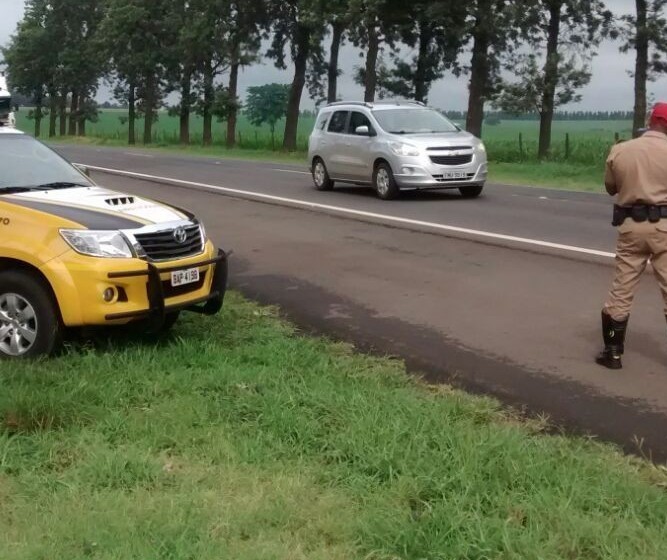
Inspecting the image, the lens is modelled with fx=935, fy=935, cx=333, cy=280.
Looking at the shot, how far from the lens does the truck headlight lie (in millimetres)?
6094

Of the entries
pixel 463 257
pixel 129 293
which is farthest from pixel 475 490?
pixel 463 257

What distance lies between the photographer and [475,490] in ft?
13.5

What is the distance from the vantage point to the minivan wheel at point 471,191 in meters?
18.0

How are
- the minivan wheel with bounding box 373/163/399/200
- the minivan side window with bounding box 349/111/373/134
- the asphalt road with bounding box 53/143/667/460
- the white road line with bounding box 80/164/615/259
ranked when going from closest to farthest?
the asphalt road with bounding box 53/143/667/460 → the white road line with bounding box 80/164/615/259 → the minivan wheel with bounding box 373/163/399/200 → the minivan side window with bounding box 349/111/373/134

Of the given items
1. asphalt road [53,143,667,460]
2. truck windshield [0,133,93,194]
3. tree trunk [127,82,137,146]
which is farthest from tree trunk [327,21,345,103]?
truck windshield [0,133,93,194]

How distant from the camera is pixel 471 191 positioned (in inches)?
719

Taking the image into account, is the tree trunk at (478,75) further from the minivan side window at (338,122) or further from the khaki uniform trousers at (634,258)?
the khaki uniform trousers at (634,258)

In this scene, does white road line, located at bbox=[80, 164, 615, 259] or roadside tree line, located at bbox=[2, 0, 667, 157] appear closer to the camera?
white road line, located at bbox=[80, 164, 615, 259]

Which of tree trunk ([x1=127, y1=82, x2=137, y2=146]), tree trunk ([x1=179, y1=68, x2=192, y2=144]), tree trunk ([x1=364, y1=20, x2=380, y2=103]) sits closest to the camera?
tree trunk ([x1=364, y1=20, x2=380, y2=103])

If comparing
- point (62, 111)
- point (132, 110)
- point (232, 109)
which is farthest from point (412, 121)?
point (62, 111)

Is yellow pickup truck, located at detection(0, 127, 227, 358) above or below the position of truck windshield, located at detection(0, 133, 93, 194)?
below

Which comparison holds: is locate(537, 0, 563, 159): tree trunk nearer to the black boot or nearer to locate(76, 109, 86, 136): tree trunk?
the black boot

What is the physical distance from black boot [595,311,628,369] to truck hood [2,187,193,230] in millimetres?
3130

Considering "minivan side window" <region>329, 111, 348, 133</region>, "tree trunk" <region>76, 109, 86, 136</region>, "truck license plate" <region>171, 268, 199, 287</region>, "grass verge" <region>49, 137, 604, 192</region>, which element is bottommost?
"truck license plate" <region>171, 268, 199, 287</region>
